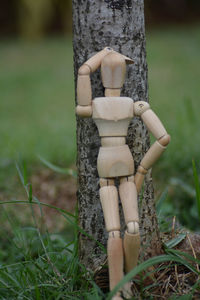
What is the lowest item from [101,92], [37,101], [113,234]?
A: [37,101]

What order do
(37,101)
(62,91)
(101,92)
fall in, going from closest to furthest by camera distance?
(101,92) → (37,101) → (62,91)

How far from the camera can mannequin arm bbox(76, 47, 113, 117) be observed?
166cm

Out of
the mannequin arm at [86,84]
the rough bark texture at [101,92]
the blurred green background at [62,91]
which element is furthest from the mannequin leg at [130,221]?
the blurred green background at [62,91]

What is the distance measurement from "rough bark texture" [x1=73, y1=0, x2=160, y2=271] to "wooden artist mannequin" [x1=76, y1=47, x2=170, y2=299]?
0.48 feet

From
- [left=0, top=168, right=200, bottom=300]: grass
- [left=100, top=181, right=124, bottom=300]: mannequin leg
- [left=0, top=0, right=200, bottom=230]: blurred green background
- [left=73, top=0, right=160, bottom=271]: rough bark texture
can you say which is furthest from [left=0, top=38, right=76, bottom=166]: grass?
[left=100, top=181, right=124, bottom=300]: mannequin leg

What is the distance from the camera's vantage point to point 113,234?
5.41 feet

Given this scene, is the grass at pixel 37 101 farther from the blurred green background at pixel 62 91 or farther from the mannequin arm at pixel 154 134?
the mannequin arm at pixel 154 134

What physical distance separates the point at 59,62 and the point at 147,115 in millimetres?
7735

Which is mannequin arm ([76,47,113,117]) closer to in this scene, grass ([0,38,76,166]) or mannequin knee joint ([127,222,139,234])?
mannequin knee joint ([127,222,139,234])

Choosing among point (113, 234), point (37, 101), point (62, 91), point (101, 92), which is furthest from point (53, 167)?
point (62, 91)

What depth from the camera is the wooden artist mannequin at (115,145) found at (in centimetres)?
165

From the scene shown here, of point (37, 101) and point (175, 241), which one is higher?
point (175, 241)

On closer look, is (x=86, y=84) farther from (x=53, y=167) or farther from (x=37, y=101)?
(x=37, y=101)

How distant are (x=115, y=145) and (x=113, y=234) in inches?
13.9
